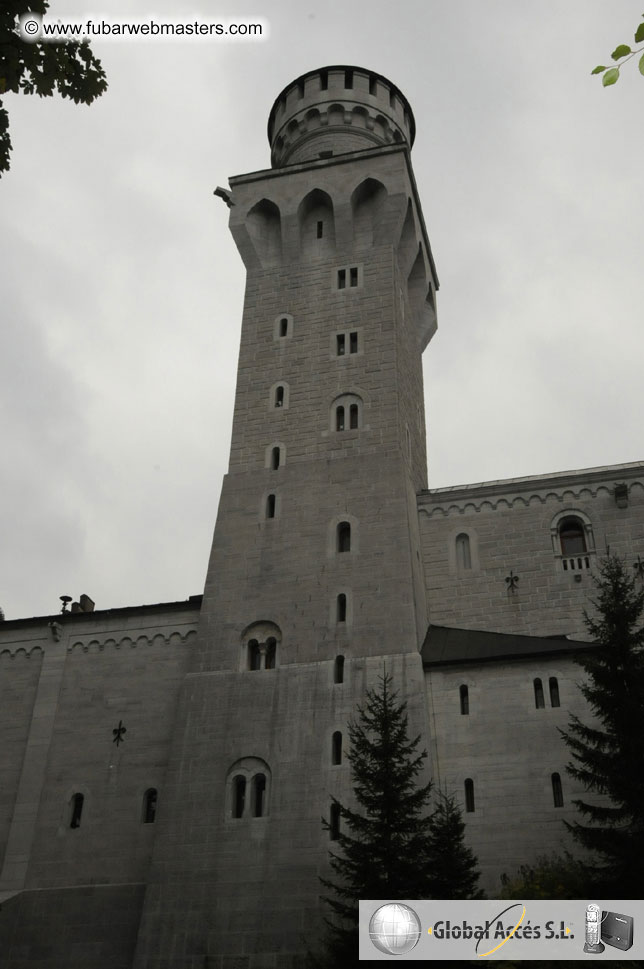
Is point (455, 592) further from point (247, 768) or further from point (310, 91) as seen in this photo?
point (310, 91)

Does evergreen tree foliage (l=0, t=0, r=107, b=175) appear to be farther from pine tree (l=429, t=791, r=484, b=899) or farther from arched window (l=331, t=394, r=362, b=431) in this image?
arched window (l=331, t=394, r=362, b=431)

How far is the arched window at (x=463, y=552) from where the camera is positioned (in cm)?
2958

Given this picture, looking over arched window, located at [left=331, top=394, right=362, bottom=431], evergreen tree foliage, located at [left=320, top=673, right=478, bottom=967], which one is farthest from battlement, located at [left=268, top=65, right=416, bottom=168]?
evergreen tree foliage, located at [left=320, top=673, right=478, bottom=967]

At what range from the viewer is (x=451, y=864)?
64.9 ft

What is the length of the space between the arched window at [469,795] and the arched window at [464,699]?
70.2 inches

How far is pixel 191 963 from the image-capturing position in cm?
2288

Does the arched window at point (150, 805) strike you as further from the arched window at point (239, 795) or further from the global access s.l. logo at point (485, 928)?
the global access s.l. logo at point (485, 928)

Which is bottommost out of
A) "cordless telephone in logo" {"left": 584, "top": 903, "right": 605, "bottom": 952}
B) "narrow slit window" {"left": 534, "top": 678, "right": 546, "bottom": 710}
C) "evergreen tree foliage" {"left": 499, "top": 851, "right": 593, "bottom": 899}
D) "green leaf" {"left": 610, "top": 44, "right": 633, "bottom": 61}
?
"cordless telephone in logo" {"left": 584, "top": 903, "right": 605, "bottom": 952}

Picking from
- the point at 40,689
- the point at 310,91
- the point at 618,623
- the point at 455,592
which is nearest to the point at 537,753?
the point at 618,623

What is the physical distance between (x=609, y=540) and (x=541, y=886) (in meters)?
11.7

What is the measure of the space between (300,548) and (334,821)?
8.09 m

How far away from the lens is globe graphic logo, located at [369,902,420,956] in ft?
54.0

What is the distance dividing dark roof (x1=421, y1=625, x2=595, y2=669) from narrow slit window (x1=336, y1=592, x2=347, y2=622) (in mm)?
2370

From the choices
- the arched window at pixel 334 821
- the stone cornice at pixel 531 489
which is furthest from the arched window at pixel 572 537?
the arched window at pixel 334 821
